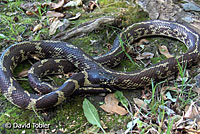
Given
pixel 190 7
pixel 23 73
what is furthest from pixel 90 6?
pixel 23 73

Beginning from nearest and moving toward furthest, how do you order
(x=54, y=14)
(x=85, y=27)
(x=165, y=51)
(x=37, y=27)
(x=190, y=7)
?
(x=165, y=51) < (x=85, y=27) < (x=37, y=27) < (x=190, y=7) < (x=54, y=14)

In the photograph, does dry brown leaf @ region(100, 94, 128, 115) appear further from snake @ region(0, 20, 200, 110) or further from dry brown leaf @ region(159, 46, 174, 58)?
dry brown leaf @ region(159, 46, 174, 58)

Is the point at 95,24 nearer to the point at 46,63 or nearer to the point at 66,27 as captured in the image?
the point at 66,27

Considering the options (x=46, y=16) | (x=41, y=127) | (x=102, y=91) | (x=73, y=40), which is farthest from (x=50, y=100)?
(x=46, y=16)

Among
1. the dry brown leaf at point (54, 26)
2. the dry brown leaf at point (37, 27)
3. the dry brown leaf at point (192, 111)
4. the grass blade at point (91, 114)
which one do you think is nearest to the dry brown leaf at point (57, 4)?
the dry brown leaf at point (54, 26)

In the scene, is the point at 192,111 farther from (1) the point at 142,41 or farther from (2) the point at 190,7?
(2) the point at 190,7

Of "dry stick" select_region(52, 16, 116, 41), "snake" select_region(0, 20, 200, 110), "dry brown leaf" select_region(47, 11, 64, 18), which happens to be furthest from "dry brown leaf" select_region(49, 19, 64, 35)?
"snake" select_region(0, 20, 200, 110)
